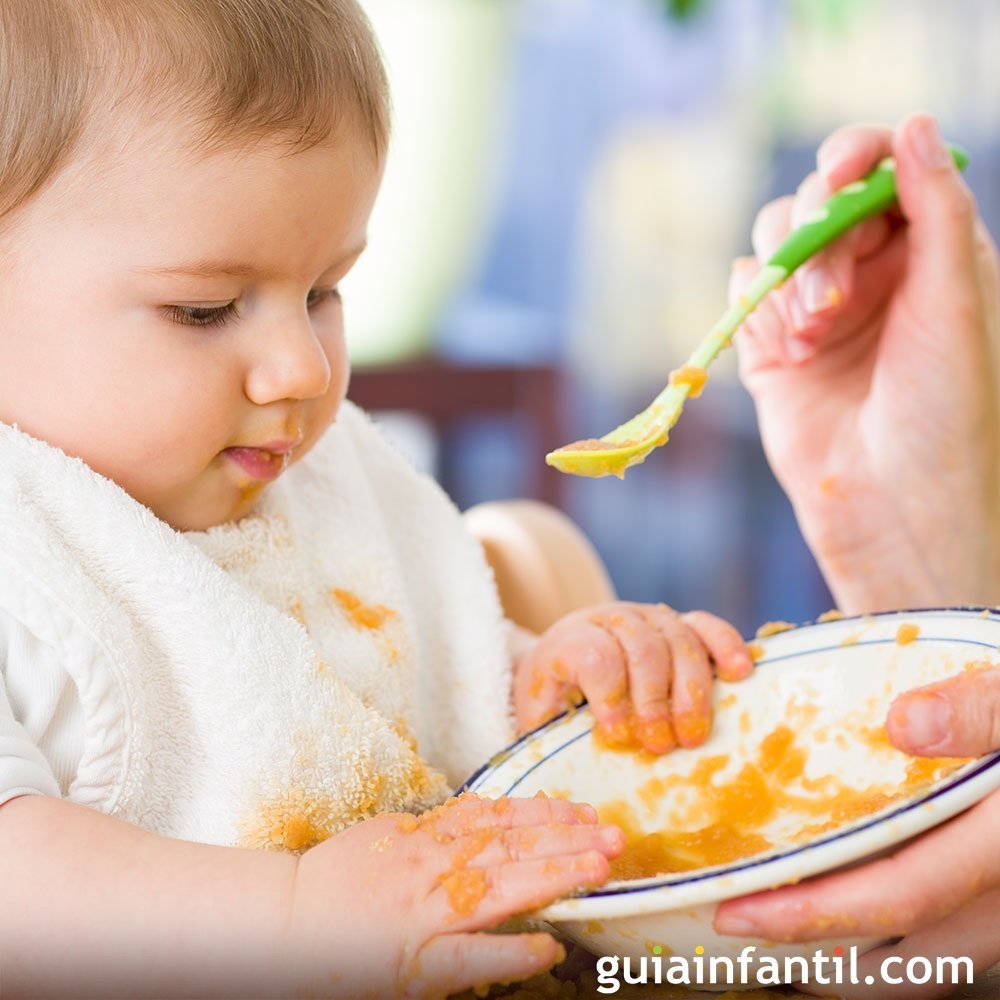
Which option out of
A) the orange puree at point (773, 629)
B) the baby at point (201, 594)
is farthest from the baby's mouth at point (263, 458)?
the orange puree at point (773, 629)

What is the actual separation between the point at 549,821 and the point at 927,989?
23cm

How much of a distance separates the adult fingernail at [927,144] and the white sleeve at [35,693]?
895mm

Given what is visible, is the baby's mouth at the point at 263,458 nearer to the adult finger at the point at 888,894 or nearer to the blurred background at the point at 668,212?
the adult finger at the point at 888,894

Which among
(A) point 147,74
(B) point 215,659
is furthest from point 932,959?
(A) point 147,74

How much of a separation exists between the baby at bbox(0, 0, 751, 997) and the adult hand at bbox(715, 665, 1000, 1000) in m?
0.10

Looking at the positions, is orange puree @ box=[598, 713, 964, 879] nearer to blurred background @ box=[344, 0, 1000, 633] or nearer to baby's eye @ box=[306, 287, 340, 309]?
baby's eye @ box=[306, 287, 340, 309]

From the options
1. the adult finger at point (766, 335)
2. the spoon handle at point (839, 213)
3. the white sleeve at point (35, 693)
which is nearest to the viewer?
the white sleeve at point (35, 693)

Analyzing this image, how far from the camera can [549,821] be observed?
704 millimetres

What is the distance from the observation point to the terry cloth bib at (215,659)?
78cm

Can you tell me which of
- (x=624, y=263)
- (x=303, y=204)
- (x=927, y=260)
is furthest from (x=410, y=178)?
(x=303, y=204)

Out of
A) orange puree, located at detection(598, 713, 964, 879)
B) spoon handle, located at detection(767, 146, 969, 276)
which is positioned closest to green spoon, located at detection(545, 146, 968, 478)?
spoon handle, located at detection(767, 146, 969, 276)

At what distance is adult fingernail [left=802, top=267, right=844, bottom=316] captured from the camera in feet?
3.93

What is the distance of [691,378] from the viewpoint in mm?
1018

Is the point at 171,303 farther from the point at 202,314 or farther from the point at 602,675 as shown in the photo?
the point at 602,675
